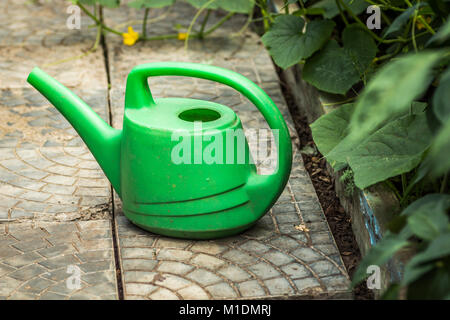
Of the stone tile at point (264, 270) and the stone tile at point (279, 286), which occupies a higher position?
the stone tile at point (279, 286)

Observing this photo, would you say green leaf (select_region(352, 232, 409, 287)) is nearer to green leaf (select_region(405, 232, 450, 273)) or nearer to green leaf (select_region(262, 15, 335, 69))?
green leaf (select_region(405, 232, 450, 273))

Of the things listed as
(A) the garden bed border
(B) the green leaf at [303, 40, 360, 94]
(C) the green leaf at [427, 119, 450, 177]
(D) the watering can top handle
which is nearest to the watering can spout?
(D) the watering can top handle

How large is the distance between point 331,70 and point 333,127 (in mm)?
499

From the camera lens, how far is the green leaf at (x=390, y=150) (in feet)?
6.75

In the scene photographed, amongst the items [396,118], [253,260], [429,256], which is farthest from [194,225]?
[429,256]

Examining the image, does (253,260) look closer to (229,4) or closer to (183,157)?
(183,157)

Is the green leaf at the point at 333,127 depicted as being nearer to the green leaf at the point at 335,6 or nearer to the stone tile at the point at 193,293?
the green leaf at the point at 335,6

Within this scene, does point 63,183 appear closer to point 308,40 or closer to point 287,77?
point 308,40

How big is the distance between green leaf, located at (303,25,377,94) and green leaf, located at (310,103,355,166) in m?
0.26

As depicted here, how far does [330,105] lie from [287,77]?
2.86 ft

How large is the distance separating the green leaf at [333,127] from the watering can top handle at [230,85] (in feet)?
0.96

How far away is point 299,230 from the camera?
8.16 ft

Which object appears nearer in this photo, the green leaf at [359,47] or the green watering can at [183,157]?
the green watering can at [183,157]

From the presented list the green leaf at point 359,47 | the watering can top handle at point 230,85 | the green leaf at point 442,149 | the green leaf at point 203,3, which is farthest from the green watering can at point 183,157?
the green leaf at point 203,3
